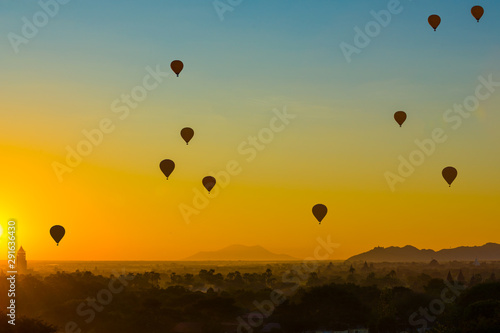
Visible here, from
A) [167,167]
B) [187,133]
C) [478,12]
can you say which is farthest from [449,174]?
[167,167]

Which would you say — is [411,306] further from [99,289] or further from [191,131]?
[99,289]

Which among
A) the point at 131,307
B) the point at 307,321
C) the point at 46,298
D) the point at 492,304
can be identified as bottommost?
the point at 492,304

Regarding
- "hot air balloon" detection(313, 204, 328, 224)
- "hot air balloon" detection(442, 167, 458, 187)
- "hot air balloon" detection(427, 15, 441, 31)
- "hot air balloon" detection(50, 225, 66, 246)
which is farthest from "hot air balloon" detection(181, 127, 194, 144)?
"hot air balloon" detection(50, 225, 66, 246)

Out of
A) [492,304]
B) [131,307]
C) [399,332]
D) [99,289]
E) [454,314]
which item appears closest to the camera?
[492,304]

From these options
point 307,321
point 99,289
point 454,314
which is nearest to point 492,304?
point 454,314

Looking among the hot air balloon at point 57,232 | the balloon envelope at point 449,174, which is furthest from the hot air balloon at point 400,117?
the hot air balloon at point 57,232

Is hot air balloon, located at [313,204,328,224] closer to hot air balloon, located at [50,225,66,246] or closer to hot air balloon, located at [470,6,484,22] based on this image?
hot air balloon, located at [470,6,484,22]

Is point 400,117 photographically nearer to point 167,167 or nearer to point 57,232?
point 167,167
